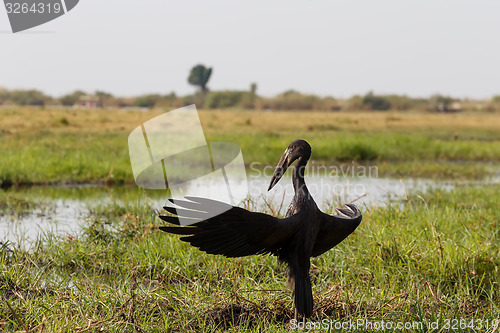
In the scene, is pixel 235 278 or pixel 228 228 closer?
pixel 228 228

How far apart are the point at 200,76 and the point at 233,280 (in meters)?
42.4

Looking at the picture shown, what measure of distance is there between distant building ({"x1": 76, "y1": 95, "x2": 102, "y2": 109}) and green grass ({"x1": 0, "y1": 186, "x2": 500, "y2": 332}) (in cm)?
3166

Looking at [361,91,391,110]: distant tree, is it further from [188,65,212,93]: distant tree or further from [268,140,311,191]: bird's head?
[268,140,311,191]: bird's head

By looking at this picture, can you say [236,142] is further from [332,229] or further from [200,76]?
[200,76]

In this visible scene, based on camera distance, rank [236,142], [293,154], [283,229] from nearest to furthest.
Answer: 1. [283,229]
2. [293,154]
3. [236,142]

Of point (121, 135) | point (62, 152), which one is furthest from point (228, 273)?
point (121, 135)

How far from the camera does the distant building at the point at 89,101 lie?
123 feet

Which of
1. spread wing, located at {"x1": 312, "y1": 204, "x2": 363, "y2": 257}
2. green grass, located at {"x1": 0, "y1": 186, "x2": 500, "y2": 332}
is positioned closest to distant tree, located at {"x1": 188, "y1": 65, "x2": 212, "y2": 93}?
green grass, located at {"x1": 0, "y1": 186, "x2": 500, "y2": 332}

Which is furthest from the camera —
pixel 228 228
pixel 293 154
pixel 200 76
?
pixel 200 76

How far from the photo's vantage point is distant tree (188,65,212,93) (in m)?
43.8

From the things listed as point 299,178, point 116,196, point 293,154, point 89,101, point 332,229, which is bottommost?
point 116,196

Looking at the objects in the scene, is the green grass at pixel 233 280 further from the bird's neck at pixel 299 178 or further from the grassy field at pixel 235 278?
the bird's neck at pixel 299 178

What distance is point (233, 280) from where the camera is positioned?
5.01 m

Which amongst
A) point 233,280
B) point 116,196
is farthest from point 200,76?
point 233,280
